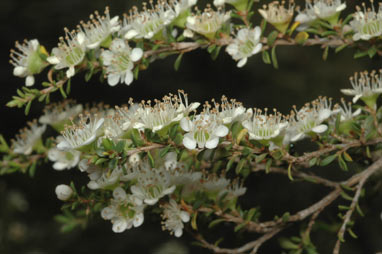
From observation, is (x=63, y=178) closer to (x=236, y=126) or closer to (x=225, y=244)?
(x=225, y=244)

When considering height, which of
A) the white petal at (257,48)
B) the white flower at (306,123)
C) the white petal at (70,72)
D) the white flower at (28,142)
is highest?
the white petal at (70,72)

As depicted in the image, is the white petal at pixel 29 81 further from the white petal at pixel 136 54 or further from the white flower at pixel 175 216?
the white flower at pixel 175 216

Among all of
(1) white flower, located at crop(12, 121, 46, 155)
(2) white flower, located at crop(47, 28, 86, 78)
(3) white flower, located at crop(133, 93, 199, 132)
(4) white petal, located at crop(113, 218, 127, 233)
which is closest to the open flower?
(3) white flower, located at crop(133, 93, 199, 132)

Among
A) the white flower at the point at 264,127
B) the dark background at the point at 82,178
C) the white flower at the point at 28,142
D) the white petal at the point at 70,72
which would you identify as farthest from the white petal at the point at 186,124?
the dark background at the point at 82,178

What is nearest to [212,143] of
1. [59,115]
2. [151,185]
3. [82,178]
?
[151,185]

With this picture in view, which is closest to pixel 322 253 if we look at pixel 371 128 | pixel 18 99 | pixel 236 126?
pixel 371 128

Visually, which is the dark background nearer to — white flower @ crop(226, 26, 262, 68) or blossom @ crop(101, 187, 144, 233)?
blossom @ crop(101, 187, 144, 233)
